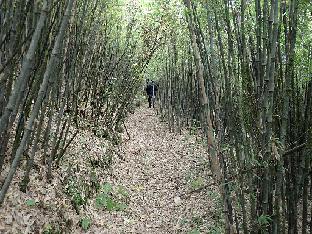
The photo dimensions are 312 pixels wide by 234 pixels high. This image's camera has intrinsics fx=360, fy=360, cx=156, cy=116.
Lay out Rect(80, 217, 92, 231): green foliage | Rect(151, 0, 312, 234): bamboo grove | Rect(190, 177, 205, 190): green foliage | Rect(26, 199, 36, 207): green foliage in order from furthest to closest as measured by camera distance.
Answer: Rect(190, 177, 205, 190): green foliage → Rect(80, 217, 92, 231): green foliage → Rect(26, 199, 36, 207): green foliage → Rect(151, 0, 312, 234): bamboo grove

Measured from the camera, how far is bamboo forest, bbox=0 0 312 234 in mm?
2760

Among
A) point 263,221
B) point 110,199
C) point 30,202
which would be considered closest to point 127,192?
point 110,199

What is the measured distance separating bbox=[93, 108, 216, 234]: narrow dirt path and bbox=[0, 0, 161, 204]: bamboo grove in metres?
0.96

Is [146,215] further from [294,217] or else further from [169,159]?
[169,159]

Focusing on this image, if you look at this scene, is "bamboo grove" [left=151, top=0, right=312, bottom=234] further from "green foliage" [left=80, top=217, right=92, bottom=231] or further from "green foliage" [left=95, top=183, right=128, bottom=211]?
"green foliage" [left=95, top=183, right=128, bottom=211]

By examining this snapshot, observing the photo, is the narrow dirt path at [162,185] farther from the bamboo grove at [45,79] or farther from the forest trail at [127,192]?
the bamboo grove at [45,79]

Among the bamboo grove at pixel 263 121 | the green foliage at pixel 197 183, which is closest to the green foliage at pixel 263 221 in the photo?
the bamboo grove at pixel 263 121

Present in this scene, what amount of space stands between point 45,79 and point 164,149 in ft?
23.1

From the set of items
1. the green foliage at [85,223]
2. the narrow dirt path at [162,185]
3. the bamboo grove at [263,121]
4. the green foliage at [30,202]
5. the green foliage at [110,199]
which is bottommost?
the narrow dirt path at [162,185]

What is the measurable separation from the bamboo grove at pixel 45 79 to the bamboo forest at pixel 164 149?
0.06 ft

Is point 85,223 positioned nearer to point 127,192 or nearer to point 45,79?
point 127,192

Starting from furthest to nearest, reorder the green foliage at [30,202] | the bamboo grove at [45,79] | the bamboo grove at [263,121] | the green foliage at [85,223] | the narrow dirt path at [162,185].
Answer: the narrow dirt path at [162,185] → the green foliage at [85,223] → the green foliage at [30,202] → the bamboo grove at [263,121] → the bamboo grove at [45,79]

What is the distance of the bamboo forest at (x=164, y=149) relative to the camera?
2760 millimetres

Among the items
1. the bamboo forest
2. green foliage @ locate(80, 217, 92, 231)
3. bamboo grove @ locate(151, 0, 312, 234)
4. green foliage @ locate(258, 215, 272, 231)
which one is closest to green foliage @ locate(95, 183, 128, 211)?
the bamboo forest
